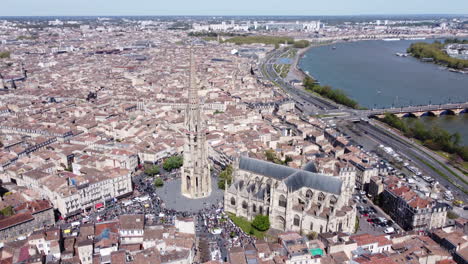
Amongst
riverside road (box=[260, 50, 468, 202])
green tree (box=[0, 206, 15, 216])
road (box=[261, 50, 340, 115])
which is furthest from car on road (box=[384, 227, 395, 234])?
road (box=[261, 50, 340, 115])

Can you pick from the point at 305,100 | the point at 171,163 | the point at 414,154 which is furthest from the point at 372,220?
the point at 305,100

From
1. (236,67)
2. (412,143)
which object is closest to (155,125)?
(412,143)

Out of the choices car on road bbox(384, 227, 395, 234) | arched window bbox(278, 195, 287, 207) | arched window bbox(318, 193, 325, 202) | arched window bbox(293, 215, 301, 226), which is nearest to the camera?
arched window bbox(278, 195, 287, 207)

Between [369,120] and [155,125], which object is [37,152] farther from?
[369,120]

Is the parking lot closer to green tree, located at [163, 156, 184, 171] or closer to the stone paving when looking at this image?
the stone paving

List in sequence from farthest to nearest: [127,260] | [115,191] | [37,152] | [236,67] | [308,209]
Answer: [236,67] → [37,152] → [115,191] → [308,209] → [127,260]

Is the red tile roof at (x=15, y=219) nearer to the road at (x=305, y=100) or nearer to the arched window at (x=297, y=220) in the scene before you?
the arched window at (x=297, y=220)
